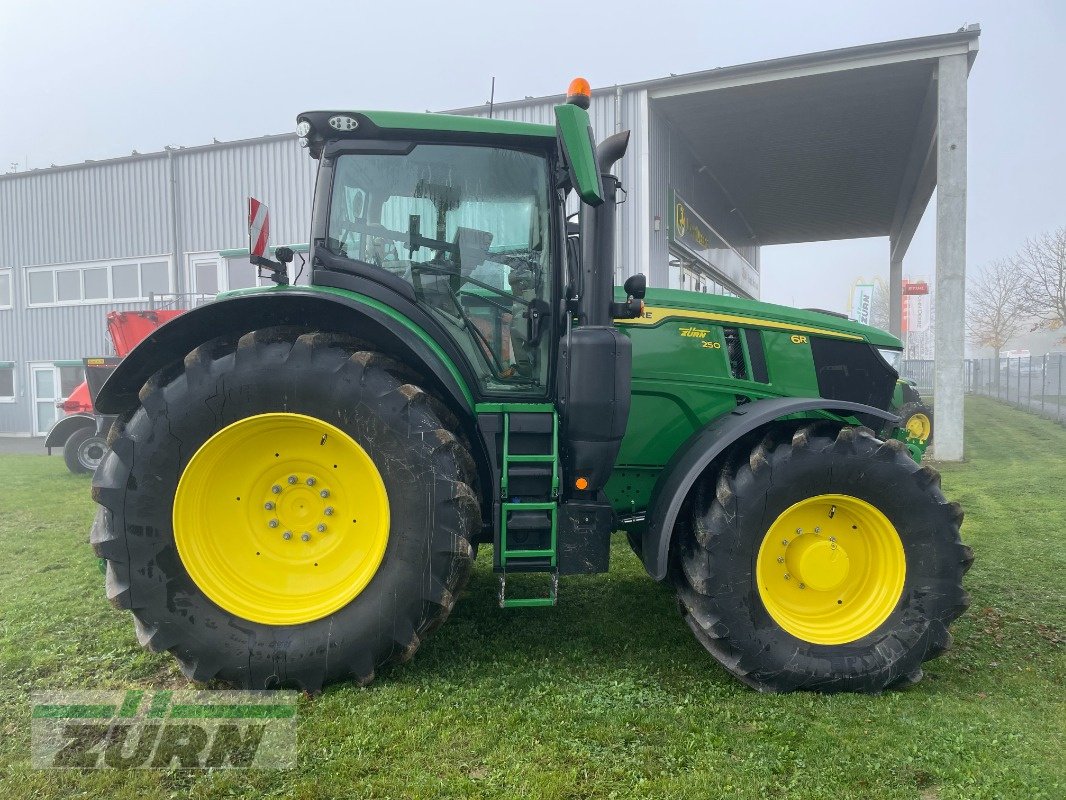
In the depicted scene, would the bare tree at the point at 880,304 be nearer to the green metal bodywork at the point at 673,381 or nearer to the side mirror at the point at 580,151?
the green metal bodywork at the point at 673,381

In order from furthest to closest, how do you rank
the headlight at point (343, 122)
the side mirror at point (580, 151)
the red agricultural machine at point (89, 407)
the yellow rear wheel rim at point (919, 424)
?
the yellow rear wheel rim at point (919, 424)
the red agricultural machine at point (89, 407)
the headlight at point (343, 122)
the side mirror at point (580, 151)

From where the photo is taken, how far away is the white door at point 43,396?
16422mm

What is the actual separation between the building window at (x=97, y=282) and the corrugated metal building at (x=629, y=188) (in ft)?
0.12

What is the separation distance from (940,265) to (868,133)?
4332 mm

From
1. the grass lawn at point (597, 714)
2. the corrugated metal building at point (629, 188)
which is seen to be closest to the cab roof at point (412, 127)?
the grass lawn at point (597, 714)

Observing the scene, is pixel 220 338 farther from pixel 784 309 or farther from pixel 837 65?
pixel 837 65

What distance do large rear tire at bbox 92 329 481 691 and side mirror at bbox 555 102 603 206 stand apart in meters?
1.10

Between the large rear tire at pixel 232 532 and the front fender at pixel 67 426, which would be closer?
the large rear tire at pixel 232 532

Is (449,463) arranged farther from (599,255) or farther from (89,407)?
(89,407)

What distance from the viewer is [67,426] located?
34.6 ft

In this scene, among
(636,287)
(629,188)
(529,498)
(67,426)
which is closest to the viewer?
(636,287)

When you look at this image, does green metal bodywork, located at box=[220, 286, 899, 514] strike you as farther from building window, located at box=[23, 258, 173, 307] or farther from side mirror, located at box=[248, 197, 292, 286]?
building window, located at box=[23, 258, 173, 307]

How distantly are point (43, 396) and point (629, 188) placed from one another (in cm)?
1449

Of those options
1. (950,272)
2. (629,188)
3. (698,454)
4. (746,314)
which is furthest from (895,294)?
(698,454)
